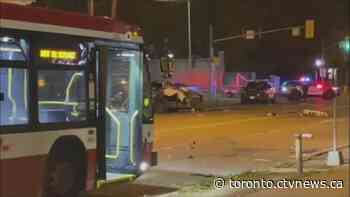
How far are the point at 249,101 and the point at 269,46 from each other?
3833cm

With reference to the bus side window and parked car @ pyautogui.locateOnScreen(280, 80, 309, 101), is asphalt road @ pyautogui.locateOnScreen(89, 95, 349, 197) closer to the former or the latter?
the bus side window

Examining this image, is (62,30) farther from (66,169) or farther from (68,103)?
(66,169)

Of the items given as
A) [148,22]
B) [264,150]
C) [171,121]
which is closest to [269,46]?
[148,22]

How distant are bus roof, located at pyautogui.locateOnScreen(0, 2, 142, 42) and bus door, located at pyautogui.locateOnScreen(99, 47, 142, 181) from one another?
1.55ft

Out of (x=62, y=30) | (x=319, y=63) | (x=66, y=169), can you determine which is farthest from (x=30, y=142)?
(x=319, y=63)

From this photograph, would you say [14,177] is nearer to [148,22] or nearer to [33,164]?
[33,164]

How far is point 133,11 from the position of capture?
70.1m

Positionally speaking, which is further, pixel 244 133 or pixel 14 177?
pixel 244 133

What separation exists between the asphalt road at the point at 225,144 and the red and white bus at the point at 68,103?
3.36ft

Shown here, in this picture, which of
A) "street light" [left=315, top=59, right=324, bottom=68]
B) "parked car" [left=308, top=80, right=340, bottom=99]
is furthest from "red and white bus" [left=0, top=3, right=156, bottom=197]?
"street light" [left=315, top=59, right=324, bottom=68]

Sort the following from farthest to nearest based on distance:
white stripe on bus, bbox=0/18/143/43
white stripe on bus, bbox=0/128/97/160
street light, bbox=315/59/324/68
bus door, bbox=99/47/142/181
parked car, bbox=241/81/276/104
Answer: street light, bbox=315/59/324/68, parked car, bbox=241/81/276/104, bus door, bbox=99/47/142/181, white stripe on bus, bbox=0/18/143/43, white stripe on bus, bbox=0/128/97/160

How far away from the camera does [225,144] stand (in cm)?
2161

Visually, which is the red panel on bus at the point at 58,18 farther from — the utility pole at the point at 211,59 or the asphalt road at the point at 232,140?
the utility pole at the point at 211,59

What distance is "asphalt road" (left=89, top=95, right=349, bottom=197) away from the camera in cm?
1486
